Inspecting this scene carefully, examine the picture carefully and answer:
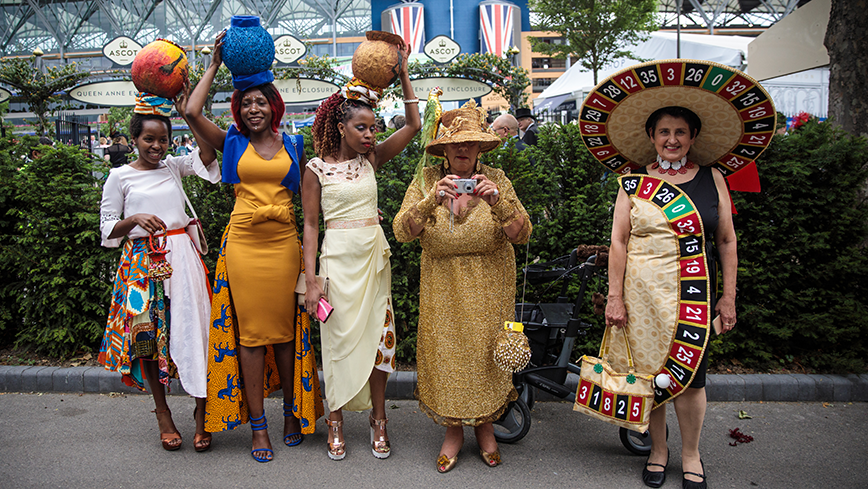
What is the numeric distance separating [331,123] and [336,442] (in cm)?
188

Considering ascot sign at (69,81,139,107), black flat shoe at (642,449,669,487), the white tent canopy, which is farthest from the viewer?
the white tent canopy

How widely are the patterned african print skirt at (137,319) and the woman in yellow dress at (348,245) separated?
0.96 metres

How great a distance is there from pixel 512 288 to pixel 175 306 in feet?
6.63

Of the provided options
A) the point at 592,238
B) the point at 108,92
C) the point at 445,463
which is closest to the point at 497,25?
the point at 108,92

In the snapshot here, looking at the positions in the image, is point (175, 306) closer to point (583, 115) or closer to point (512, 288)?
point (512, 288)

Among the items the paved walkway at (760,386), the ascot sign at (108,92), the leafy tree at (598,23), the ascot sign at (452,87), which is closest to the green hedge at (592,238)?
the paved walkway at (760,386)

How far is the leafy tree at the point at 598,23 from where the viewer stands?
628 inches

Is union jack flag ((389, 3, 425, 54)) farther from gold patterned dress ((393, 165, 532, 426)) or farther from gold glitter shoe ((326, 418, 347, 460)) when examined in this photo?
gold glitter shoe ((326, 418, 347, 460))

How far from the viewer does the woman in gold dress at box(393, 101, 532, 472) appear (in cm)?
280

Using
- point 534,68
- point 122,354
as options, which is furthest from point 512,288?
point 534,68

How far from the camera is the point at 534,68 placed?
199 feet

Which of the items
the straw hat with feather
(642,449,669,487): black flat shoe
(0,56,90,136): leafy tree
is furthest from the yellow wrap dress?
(0,56,90,136): leafy tree

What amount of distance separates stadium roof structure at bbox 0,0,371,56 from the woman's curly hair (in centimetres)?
4263

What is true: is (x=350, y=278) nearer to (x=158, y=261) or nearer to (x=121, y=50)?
(x=158, y=261)
